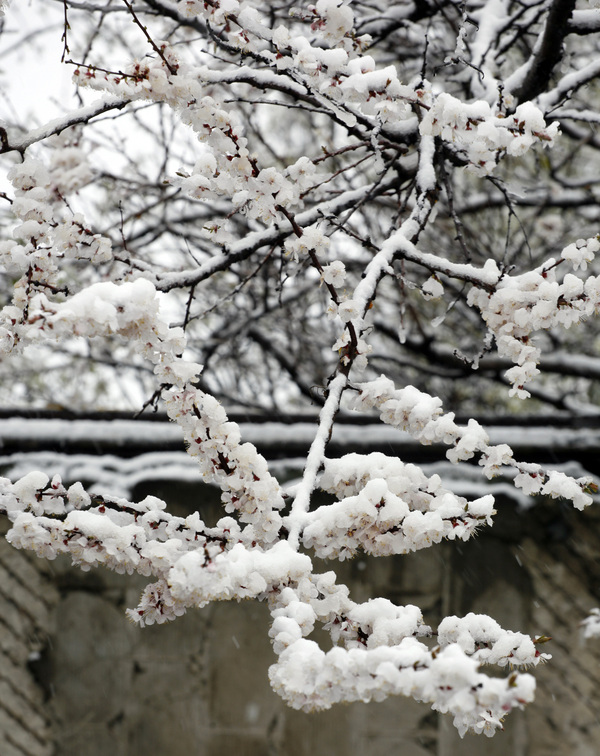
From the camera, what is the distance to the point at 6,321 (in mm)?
1727

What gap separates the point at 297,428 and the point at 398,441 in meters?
0.52

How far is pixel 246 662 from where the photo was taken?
3.41 metres

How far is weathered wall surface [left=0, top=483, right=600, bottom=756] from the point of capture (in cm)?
334

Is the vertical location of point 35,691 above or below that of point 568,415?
below

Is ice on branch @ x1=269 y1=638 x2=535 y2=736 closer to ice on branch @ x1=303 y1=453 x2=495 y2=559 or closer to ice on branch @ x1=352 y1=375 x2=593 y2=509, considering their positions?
ice on branch @ x1=303 y1=453 x2=495 y2=559

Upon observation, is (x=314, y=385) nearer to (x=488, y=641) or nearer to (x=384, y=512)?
(x=384, y=512)

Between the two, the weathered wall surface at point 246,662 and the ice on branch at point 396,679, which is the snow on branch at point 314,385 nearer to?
the ice on branch at point 396,679

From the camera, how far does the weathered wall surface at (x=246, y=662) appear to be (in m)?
3.34

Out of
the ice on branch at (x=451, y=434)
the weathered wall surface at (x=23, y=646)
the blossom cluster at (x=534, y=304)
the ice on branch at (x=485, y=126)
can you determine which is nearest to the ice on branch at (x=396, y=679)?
the ice on branch at (x=451, y=434)

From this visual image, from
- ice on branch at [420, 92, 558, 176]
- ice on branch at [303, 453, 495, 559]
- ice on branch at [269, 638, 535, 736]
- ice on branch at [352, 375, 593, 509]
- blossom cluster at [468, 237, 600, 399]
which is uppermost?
ice on branch at [420, 92, 558, 176]

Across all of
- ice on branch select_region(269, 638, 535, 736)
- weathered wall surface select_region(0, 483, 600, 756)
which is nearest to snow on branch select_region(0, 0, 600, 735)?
ice on branch select_region(269, 638, 535, 736)

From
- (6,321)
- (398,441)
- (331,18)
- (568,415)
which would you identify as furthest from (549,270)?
(568,415)

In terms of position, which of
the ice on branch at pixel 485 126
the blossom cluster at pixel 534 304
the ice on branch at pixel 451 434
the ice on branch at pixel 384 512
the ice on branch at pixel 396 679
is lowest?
the ice on branch at pixel 396 679

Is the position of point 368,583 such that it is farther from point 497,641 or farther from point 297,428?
point 497,641
